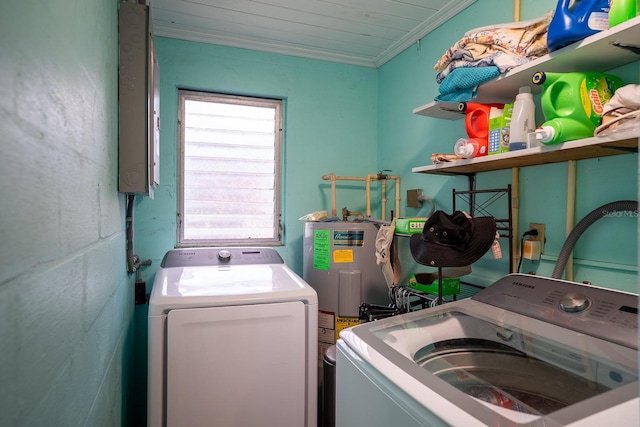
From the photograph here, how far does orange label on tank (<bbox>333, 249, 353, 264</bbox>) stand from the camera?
2133mm

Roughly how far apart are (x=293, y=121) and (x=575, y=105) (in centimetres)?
186

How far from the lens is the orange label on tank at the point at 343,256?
213 cm

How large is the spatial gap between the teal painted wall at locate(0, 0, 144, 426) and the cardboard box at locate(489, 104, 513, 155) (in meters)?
1.43

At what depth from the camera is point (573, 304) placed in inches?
42.4

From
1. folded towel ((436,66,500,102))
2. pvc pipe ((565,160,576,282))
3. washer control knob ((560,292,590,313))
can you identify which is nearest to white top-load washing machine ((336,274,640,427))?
washer control knob ((560,292,590,313))

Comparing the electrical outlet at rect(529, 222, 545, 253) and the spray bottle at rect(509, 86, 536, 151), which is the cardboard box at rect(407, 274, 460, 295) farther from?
the spray bottle at rect(509, 86, 536, 151)

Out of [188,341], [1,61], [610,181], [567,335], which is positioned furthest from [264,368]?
[610,181]

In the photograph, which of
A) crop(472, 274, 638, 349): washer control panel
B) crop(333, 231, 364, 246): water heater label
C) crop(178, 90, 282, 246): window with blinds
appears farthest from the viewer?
crop(178, 90, 282, 246): window with blinds

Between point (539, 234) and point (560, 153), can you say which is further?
point (539, 234)

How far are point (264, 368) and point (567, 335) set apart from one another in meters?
1.13

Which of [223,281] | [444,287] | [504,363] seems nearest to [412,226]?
[444,287]

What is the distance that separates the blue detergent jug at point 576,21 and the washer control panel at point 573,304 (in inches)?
31.7

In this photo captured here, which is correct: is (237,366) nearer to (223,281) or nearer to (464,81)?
(223,281)

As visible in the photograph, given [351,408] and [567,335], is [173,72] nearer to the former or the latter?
[351,408]
